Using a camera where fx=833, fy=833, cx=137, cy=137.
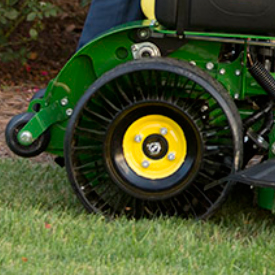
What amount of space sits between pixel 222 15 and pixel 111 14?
80 cm

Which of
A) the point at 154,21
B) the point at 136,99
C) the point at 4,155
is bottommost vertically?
the point at 4,155

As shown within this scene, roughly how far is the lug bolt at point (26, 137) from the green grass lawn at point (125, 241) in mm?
316

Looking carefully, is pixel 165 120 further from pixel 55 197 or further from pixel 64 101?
pixel 55 197

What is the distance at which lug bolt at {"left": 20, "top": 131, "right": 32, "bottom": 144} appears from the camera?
3982 mm

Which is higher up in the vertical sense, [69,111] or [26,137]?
[69,111]

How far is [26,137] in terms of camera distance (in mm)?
3990

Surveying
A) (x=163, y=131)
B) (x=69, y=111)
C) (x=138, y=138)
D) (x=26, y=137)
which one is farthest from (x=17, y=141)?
(x=163, y=131)

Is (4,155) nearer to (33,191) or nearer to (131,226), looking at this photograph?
(33,191)

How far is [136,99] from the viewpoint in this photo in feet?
12.4

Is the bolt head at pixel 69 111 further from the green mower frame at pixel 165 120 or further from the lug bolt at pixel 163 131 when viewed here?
the lug bolt at pixel 163 131

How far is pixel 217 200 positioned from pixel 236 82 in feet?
1.84

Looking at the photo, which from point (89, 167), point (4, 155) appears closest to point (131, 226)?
point (89, 167)

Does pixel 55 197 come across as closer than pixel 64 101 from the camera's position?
No

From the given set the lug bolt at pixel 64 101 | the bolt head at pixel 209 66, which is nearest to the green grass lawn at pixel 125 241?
the lug bolt at pixel 64 101
